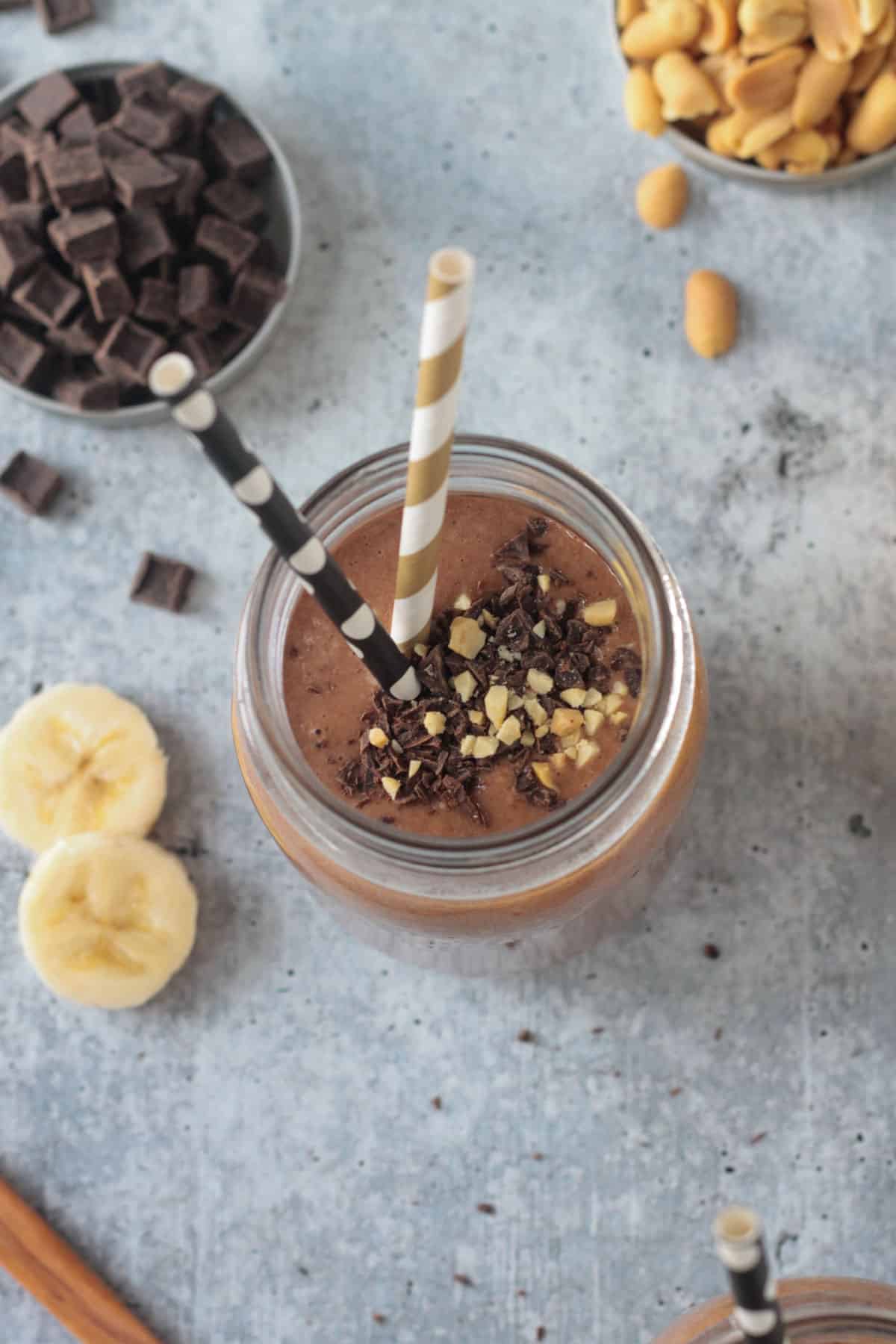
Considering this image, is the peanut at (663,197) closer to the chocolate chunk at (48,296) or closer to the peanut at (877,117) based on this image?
the peanut at (877,117)

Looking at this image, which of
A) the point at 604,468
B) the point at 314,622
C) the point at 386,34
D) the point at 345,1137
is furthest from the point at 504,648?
the point at 386,34

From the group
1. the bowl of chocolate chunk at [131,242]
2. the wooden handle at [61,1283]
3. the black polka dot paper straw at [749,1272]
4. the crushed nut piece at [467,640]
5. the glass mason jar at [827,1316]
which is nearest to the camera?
the black polka dot paper straw at [749,1272]

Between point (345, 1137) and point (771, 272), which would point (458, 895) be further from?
point (771, 272)

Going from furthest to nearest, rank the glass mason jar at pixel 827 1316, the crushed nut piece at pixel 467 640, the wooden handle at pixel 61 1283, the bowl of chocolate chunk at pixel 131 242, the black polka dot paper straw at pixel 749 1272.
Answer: the bowl of chocolate chunk at pixel 131 242 < the wooden handle at pixel 61 1283 < the crushed nut piece at pixel 467 640 < the glass mason jar at pixel 827 1316 < the black polka dot paper straw at pixel 749 1272

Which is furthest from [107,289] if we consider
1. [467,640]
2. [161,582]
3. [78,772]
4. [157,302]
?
[467,640]

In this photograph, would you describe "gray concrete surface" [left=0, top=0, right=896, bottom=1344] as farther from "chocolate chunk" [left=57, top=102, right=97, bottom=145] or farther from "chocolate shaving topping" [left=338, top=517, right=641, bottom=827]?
"chocolate shaving topping" [left=338, top=517, right=641, bottom=827]

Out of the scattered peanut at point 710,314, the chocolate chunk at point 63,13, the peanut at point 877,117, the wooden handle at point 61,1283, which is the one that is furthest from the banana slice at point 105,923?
the peanut at point 877,117
